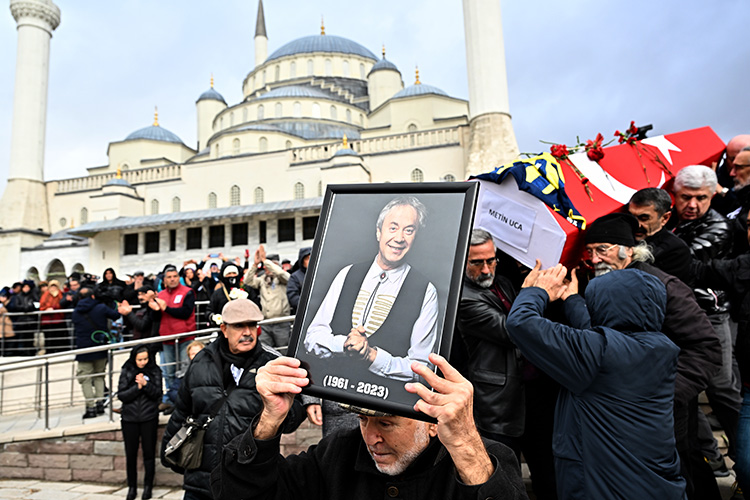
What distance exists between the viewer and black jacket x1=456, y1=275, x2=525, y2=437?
2666 millimetres

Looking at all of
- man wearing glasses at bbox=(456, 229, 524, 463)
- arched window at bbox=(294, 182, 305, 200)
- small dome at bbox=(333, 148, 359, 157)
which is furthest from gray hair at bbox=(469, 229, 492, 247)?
arched window at bbox=(294, 182, 305, 200)

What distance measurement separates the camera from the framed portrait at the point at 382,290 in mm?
1260

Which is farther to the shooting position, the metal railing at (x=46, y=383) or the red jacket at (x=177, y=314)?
the red jacket at (x=177, y=314)

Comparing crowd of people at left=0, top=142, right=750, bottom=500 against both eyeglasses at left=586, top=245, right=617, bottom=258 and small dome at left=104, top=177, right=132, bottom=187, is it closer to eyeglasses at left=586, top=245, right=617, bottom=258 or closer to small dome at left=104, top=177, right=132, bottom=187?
eyeglasses at left=586, top=245, right=617, bottom=258

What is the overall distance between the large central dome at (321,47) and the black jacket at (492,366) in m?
49.1

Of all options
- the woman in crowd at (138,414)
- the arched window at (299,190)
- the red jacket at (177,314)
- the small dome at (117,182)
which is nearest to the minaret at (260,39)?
the small dome at (117,182)

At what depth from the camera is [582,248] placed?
3107mm

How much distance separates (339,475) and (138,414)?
14.8 ft

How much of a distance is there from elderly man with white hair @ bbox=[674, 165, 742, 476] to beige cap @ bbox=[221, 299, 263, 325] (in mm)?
2865

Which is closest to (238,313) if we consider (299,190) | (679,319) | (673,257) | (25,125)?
(679,319)

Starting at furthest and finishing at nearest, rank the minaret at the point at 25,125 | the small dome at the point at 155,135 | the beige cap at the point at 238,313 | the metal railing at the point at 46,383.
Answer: the small dome at the point at 155,135 < the minaret at the point at 25,125 < the metal railing at the point at 46,383 < the beige cap at the point at 238,313

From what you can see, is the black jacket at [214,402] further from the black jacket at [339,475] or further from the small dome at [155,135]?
the small dome at [155,135]

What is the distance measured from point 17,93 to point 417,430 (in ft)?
128

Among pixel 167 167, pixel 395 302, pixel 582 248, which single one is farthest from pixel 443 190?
pixel 167 167
